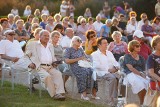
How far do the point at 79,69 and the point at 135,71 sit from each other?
5.22 ft

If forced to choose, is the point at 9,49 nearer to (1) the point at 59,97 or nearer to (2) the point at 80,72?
(2) the point at 80,72

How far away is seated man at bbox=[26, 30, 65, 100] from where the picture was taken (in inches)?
436

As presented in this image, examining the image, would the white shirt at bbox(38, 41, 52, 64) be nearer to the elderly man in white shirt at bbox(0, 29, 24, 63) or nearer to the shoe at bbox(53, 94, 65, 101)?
the shoe at bbox(53, 94, 65, 101)

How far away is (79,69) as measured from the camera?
11477mm

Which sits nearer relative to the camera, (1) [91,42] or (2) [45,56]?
(2) [45,56]

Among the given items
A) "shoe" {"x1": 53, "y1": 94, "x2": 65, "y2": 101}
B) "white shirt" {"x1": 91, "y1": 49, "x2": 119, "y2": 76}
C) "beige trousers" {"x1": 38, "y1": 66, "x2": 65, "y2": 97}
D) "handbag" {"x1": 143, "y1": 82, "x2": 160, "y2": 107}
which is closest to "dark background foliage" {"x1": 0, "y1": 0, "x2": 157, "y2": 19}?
"beige trousers" {"x1": 38, "y1": 66, "x2": 65, "y2": 97}

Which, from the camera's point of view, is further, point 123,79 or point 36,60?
point 36,60

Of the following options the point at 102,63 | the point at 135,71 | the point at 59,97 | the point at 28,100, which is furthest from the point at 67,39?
the point at 135,71

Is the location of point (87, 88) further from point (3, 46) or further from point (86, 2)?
point (86, 2)

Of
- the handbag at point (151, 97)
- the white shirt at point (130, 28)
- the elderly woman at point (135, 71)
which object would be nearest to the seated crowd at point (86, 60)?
the elderly woman at point (135, 71)

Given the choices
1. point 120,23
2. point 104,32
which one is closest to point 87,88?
point 104,32

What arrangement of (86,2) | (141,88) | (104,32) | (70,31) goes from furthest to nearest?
(86,2) → (104,32) → (70,31) → (141,88)

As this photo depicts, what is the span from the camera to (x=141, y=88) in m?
10.2

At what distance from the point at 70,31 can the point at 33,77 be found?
3.07 meters
